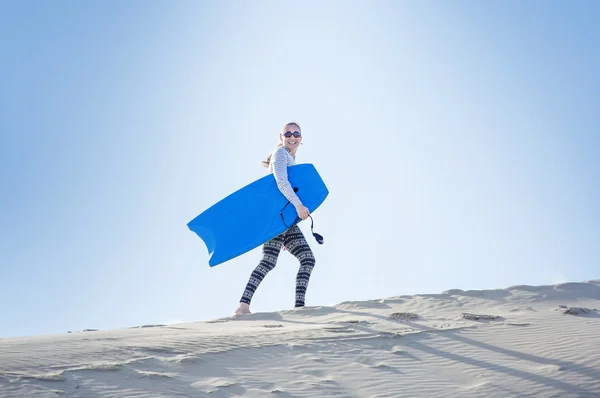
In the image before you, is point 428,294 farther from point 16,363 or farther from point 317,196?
point 16,363

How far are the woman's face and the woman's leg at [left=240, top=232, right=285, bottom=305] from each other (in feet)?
3.52

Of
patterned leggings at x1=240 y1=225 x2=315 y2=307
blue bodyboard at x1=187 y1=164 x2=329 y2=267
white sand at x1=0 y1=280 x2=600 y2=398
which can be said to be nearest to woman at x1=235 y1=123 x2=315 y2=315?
patterned leggings at x1=240 y1=225 x2=315 y2=307

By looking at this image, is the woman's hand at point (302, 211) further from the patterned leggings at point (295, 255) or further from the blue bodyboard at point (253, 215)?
the patterned leggings at point (295, 255)

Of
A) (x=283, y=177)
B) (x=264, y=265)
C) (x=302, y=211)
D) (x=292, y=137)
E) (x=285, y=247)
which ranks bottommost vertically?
(x=264, y=265)

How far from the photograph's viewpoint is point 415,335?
16.9 ft

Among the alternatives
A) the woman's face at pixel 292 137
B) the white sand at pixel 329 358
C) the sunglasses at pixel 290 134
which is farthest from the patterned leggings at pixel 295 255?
the sunglasses at pixel 290 134

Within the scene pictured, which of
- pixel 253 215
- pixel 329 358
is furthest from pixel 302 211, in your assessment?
pixel 329 358

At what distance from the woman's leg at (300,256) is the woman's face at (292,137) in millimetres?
977

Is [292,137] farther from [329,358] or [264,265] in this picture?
[329,358]

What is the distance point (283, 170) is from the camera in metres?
6.96

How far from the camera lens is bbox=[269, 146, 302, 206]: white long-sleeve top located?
6746 millimetres

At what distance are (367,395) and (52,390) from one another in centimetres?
184

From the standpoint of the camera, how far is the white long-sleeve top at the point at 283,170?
6746 mm

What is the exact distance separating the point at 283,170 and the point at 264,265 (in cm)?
107
